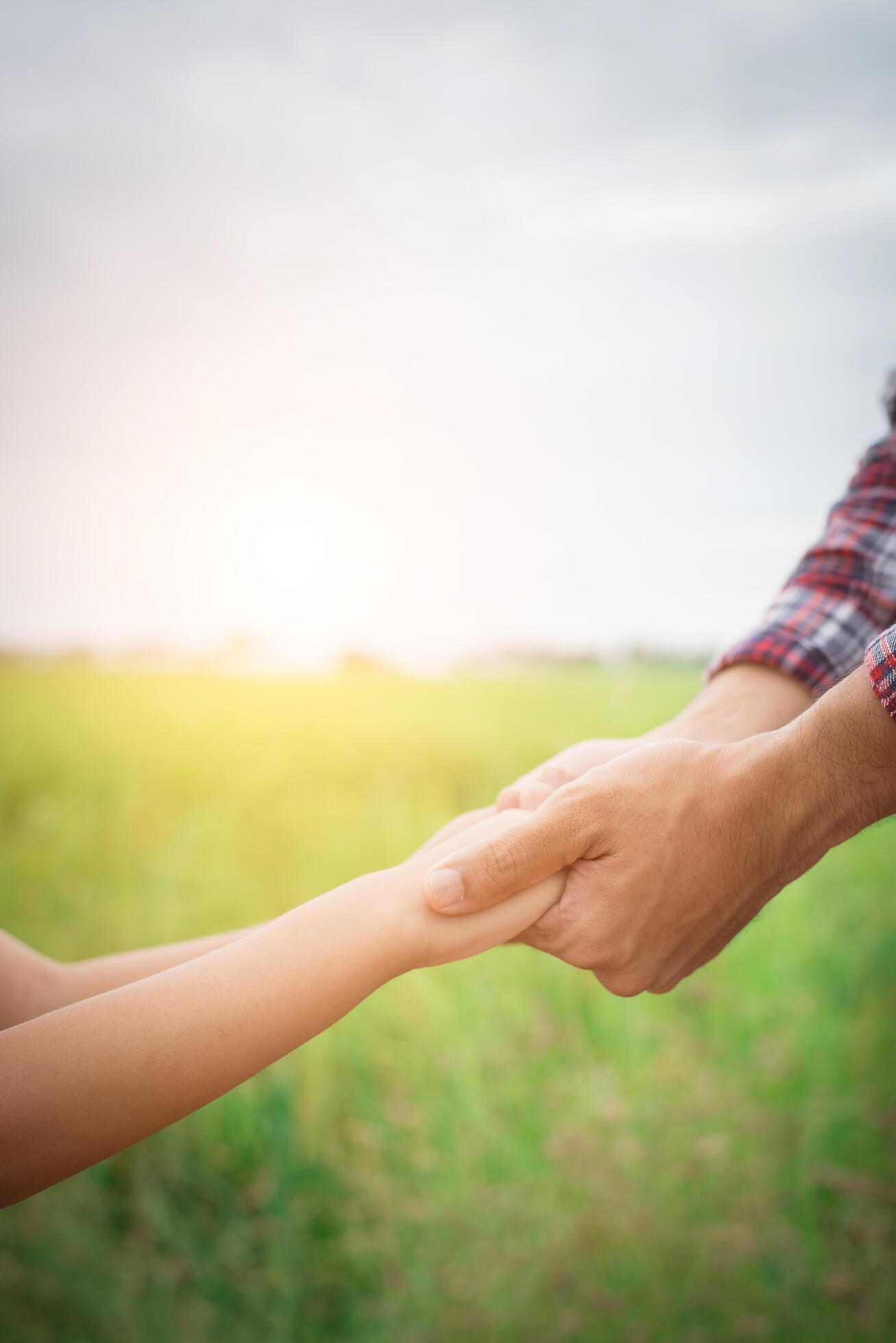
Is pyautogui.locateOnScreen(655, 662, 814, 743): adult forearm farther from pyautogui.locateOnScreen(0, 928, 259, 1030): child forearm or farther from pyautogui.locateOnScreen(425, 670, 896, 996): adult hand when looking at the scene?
pyautogui.locateOnScreen(0, 928, 259, 1030): child forearm

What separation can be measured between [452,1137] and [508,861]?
1797mm

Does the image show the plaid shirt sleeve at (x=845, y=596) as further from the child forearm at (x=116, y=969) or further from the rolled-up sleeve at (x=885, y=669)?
the child forearm at (x=116, y=969)

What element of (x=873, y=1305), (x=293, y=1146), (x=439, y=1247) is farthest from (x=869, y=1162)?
(x=293, y=1146)

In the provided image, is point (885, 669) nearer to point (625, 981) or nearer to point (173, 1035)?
point (625, 981)

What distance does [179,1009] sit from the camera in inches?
42.2

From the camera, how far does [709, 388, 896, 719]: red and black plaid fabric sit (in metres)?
1.58

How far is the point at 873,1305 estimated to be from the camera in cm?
256

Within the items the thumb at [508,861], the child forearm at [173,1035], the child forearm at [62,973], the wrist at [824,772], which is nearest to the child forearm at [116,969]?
the child forearm at [62,973]

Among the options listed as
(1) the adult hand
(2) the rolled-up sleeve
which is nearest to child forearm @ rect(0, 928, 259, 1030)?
(1) the adult hand

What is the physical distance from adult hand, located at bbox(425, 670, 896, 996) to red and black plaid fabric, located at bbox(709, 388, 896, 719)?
0.30m

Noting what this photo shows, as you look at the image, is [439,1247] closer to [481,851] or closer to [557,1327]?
[557,1327]

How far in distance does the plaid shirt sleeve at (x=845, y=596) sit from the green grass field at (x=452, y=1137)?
1.79 meters

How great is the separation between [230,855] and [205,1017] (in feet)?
7.73

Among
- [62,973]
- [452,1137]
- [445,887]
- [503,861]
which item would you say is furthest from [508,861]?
[452,1137]
